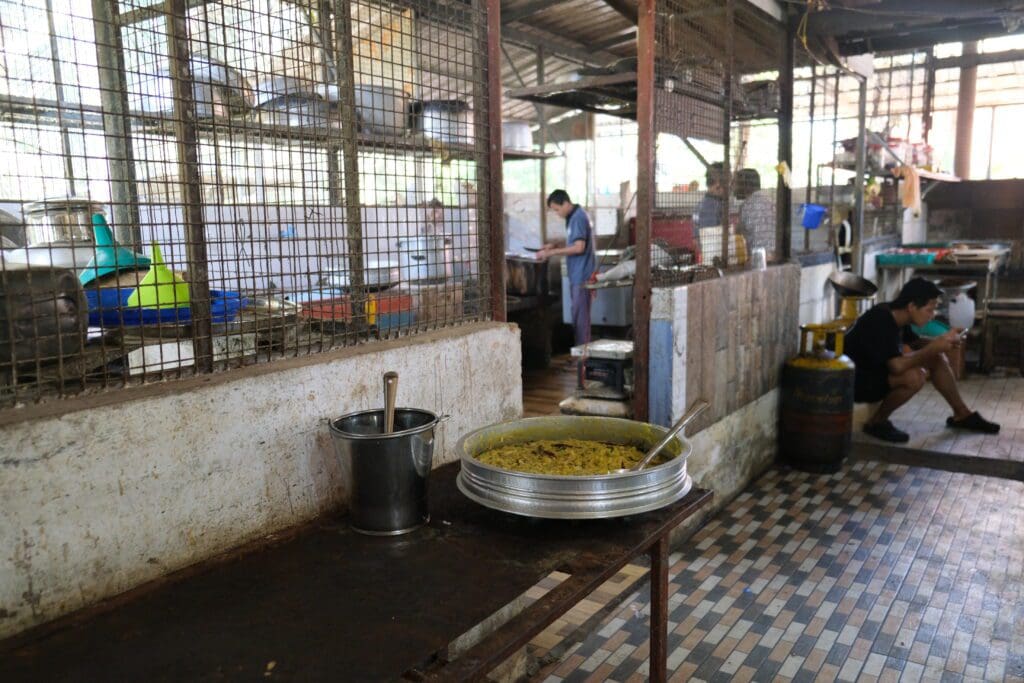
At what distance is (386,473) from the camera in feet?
5.60

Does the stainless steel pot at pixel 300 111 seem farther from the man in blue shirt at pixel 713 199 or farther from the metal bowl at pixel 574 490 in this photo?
the man in blue shirt at pixel 713 199

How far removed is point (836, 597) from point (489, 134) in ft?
8.89

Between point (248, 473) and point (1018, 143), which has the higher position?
point (1018, 143)

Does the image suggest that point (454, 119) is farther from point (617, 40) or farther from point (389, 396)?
point (617, 40)

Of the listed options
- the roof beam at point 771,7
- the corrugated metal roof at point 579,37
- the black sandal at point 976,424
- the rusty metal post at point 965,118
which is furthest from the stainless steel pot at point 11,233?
the rusty metal post at point 965,118

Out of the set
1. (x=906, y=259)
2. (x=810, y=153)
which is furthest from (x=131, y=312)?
(x=906, y=259)

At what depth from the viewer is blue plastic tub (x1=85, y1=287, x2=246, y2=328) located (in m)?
1.65

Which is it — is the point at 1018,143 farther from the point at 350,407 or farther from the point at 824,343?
the point at 350,407

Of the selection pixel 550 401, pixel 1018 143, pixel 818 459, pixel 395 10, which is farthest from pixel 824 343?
pixel 1018 143

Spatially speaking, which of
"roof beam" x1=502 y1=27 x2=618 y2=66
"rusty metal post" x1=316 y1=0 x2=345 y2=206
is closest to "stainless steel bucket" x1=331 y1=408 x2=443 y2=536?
"rusty metal post" x1=316 y1=0 x2=345 y2=206

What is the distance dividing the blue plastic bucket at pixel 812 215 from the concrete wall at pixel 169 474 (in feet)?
16.0

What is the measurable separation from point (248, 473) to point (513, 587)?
2.38 feet

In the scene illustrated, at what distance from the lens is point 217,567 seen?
165 cm

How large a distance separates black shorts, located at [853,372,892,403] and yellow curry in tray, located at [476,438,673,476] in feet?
13.8
